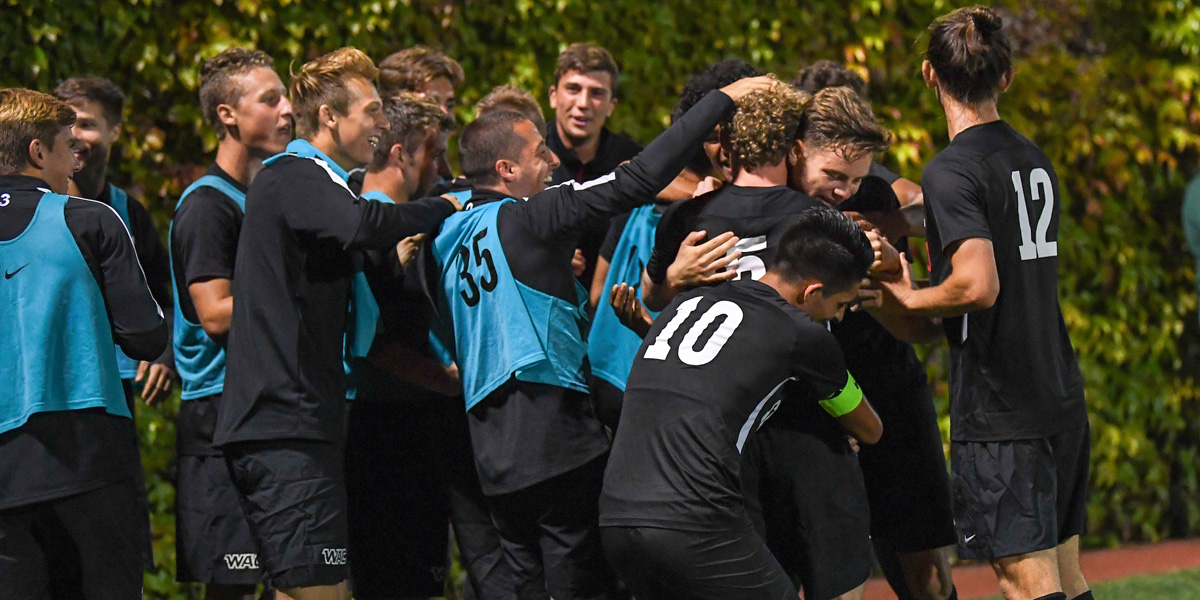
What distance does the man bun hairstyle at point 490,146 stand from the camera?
Result: 433cm

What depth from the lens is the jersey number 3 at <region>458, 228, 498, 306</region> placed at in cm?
407

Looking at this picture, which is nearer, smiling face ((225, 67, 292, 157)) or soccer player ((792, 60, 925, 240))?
soccer player ((792, 60, 925, 240))

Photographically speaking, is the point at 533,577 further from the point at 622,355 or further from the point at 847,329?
the point at 847,329

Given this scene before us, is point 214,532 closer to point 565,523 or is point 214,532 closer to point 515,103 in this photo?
point 565,523

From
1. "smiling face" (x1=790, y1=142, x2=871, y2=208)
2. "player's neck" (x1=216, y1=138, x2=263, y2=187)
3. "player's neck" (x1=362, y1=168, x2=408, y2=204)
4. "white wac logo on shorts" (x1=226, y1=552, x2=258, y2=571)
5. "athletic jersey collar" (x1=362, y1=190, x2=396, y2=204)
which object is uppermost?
"player's neck" (x1=216, y1=138, x2=263, y2=187)

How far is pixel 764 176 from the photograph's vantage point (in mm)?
3904

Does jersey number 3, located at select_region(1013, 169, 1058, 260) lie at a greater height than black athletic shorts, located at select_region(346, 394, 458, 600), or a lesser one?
greater

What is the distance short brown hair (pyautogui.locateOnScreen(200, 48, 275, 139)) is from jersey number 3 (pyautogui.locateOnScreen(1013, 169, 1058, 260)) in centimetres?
260

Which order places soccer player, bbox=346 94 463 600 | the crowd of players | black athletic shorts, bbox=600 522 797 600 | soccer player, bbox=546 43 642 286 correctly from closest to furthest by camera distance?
black athletic shorts, bbox=600 522 797 600 < the crowd of players < soccer player, bbox=346 94 463 600 < soccer player, bbox=546 43 642 286

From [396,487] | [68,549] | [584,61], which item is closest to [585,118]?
[584,61]

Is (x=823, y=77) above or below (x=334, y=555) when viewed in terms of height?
above

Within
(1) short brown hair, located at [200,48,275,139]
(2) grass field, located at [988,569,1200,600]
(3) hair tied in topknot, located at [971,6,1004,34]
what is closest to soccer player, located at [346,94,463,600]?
(1) short brown hair, located at [200,48,275,139]

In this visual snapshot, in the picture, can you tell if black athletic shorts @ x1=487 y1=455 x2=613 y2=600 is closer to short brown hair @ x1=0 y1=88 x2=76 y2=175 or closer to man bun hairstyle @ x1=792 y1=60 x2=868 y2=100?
short brown hair @ x1=0 y1=88 x2=76 y2=175

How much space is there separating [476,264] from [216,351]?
1.18 metres
